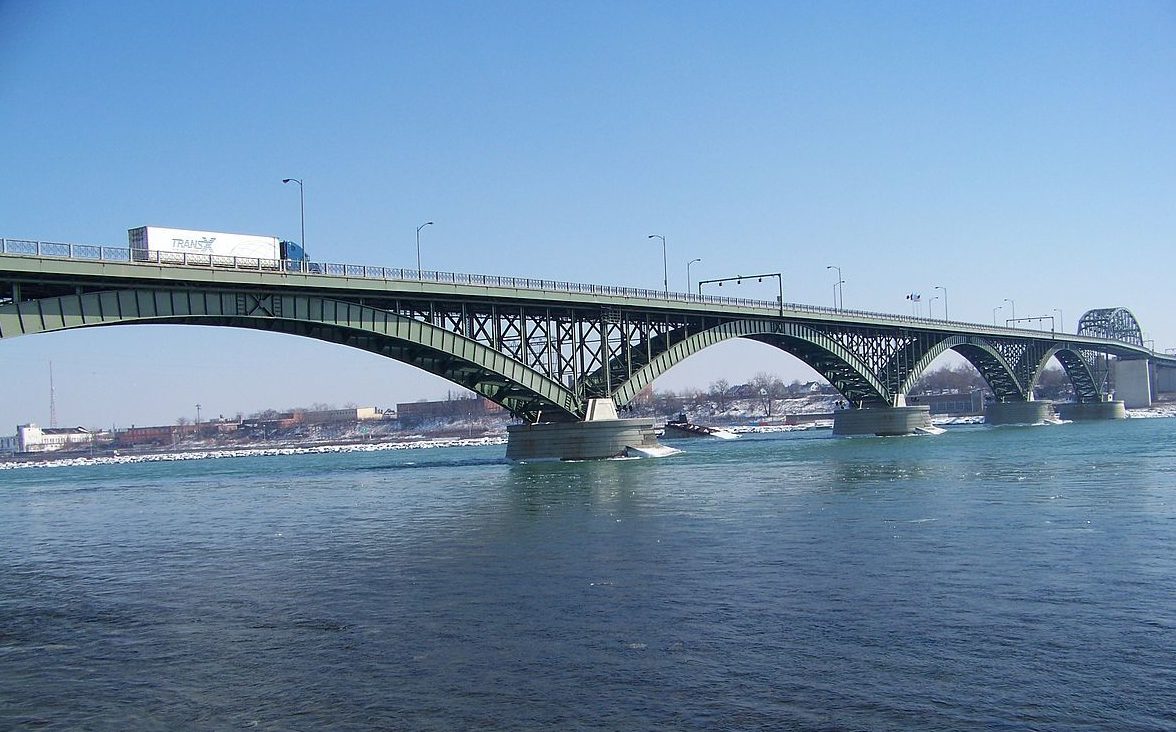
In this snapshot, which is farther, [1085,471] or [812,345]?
[812,345]

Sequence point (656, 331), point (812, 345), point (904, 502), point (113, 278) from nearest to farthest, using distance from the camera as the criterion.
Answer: point (904, 502) → point (113, 278) → point (656, 331) → point (812, 345)

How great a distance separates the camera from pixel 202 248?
5919 centimetres

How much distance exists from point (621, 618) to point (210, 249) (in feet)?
149

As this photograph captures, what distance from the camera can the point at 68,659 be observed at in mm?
19641

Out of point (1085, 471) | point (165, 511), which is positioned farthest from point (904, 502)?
point (165, 511)

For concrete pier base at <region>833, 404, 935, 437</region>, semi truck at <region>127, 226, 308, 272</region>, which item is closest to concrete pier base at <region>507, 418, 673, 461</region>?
semi truck at <region>127, 226, 308, 272</region>

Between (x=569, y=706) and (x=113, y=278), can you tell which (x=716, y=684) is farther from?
(x=113, y=278)

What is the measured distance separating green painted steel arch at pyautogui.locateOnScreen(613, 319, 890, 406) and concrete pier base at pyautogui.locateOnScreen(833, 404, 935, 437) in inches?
67.4

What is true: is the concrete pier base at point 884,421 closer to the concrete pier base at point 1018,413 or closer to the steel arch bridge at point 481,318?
the steel arch bridge at point 481,318

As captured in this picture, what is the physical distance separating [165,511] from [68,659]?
3852 cm

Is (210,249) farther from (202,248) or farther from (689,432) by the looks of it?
(689,432)

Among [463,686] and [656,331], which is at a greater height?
[656,331]

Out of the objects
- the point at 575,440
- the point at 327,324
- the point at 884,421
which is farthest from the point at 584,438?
A: the point at 884,421

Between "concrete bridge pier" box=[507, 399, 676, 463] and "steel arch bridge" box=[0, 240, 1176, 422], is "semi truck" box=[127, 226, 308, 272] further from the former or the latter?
"concrete bridge pier" box=[507, 399, 676, 463]
